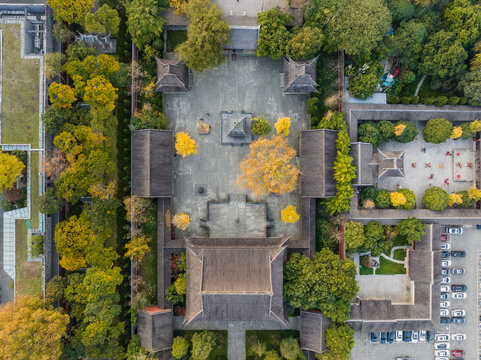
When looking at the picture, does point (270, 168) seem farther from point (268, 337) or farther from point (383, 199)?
point (268, 337)

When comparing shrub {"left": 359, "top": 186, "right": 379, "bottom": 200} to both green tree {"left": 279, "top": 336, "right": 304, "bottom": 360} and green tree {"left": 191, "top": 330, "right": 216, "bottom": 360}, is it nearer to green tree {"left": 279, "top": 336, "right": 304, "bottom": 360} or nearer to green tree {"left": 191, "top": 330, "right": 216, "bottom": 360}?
green tree {"left": 279, "top": 336, "right": 304, "bottom": 360}

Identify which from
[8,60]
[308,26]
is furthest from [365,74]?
[8,60]

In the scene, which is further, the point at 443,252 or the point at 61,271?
the point at 443,252

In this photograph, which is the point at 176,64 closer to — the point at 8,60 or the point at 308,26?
the point at 308,26

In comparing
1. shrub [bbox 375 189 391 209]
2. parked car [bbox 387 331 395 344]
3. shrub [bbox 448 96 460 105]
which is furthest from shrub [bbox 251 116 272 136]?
parked car [bbox 387 331 395 344]

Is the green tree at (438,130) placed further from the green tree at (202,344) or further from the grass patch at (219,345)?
the green tree at (202,344)

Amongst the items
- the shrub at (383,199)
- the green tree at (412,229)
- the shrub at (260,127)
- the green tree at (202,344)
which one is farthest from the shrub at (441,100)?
the green tree at (202,344)
